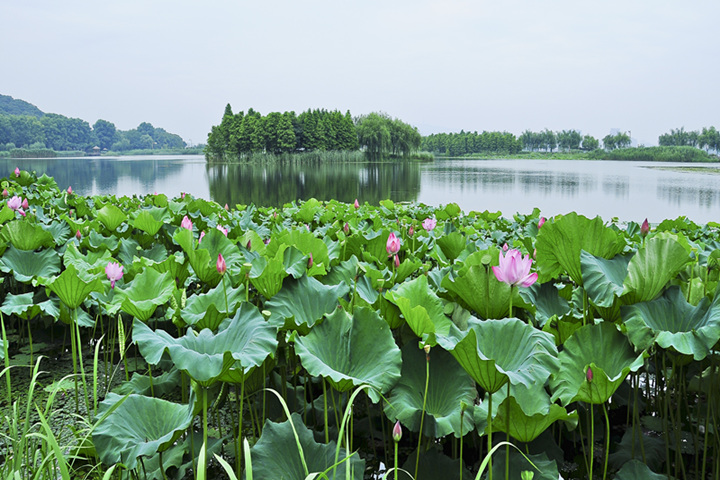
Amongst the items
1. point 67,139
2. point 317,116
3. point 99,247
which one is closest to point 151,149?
point 67,139

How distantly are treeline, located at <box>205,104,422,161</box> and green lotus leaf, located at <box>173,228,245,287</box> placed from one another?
45.4m

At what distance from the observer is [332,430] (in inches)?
59.7

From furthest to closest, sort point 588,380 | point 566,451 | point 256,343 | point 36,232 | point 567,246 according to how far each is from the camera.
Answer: point 36,232
point 566,451
point 567,246
point 256,343
point 588,380

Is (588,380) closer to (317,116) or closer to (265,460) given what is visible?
(265,460)

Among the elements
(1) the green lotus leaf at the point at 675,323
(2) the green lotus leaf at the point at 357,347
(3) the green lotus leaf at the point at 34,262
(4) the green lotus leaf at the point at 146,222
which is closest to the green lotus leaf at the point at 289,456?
(2) the green lotus leaf at the point at 357,347

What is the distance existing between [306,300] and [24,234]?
177 centimetres

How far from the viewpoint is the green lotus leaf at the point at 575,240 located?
139cm

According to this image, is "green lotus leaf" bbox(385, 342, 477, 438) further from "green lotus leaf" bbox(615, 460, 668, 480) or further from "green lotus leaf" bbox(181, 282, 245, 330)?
"green lotus leaf" bbox(181, 282, 245, 330)

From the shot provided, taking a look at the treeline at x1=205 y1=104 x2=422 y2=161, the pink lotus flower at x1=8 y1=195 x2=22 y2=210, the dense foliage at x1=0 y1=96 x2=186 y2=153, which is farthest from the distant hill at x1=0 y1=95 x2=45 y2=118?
the pink lotus flower at x1=8 y1=195 x2=22 y2=210

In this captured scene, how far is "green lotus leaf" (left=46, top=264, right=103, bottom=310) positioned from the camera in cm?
172

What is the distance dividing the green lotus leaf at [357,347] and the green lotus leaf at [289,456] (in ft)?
0.47

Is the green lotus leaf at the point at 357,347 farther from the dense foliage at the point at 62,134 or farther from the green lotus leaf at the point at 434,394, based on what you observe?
the dense foliage at the point at 62,134

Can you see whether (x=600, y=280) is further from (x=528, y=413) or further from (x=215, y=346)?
(x=215, y=346)

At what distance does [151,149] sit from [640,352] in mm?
137565
